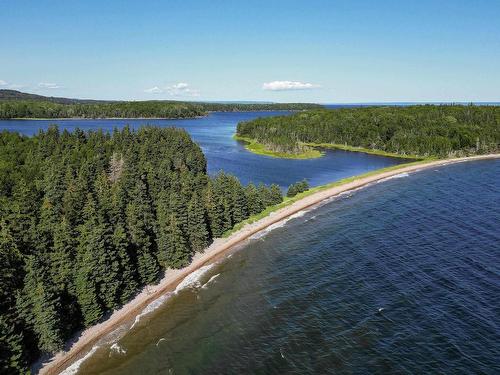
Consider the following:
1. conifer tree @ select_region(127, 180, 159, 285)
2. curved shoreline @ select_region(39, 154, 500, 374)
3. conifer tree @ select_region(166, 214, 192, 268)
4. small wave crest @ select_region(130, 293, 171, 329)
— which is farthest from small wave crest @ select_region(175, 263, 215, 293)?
conifer tree @ select_region(127, 180, 159, 285)

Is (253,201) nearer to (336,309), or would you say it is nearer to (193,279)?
(193,279)

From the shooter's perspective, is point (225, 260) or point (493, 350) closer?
point (493, 350)

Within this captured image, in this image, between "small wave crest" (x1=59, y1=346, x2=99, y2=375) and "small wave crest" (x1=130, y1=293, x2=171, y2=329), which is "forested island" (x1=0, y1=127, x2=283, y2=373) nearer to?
"small wave crest" (x1=59, y1=346, x2=99, y2=375)

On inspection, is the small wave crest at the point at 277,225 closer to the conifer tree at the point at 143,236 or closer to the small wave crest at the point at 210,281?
the small wave crest at the point at 210,281

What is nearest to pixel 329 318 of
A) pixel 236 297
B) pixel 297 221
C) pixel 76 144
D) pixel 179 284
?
pixel 236 297

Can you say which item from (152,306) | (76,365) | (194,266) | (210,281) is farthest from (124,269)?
(76,365)

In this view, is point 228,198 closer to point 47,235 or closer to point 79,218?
point 79,218
